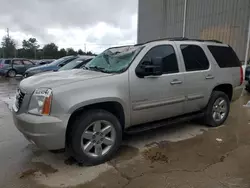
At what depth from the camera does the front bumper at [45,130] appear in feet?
9.47

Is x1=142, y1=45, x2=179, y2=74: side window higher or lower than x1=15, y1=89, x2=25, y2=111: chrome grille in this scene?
higher

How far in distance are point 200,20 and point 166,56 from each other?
626 inches

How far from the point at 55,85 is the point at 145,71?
1393mm

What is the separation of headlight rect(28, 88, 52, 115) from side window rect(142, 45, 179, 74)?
1.73m

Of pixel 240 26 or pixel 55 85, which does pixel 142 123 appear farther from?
pixel 240 26

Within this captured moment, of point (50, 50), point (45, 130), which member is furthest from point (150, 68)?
point (50, 50)

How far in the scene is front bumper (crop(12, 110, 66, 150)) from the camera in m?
2.89

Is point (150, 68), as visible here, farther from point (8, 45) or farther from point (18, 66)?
point (8, 45)

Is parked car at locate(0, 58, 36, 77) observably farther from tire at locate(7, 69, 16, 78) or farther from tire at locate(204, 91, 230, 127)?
tire at locate(204, 91, 230, 127)

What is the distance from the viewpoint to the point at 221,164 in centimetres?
334

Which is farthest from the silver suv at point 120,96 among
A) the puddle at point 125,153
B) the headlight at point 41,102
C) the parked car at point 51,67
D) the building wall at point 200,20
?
the building wall at point 200,20

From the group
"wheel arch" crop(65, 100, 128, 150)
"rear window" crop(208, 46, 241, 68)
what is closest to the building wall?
"rear window" crop(208, 46, 241, 68)

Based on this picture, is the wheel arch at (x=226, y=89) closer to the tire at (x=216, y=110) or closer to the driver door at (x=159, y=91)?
the tire at (x=216, y=110)

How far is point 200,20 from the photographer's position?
18188 mm
